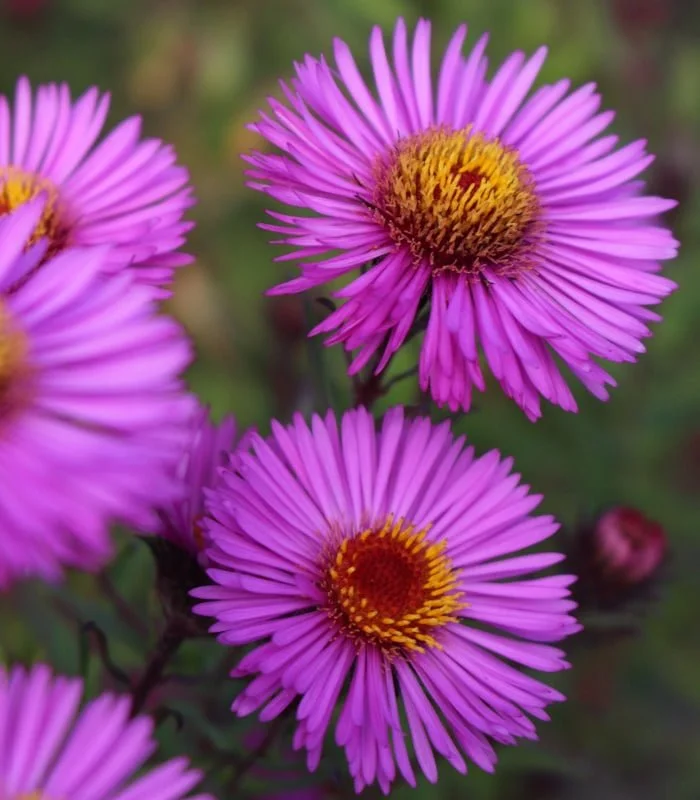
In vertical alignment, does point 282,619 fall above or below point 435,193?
below

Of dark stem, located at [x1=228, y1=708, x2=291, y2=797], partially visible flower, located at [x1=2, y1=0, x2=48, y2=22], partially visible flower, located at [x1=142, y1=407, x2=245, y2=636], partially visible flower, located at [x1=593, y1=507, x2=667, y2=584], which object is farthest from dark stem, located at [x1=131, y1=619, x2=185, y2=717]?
partially visible flower, located at [x1=2, y1=0, x2=48, y2=22]

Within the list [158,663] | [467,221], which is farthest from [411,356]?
[158,663]

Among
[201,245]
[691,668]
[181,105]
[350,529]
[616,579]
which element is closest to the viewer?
[350,529]

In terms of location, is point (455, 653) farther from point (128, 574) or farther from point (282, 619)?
point (128, 574)

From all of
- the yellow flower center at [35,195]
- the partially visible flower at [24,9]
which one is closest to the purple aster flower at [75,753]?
the yellow flower center at [35,195]

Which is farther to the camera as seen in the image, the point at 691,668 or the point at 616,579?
the point at 691,668

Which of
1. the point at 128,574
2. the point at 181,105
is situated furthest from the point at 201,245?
the point at 128,574

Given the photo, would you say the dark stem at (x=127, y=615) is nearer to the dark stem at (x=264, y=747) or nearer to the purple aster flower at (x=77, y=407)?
the dark stem at (x=264, y=747)
